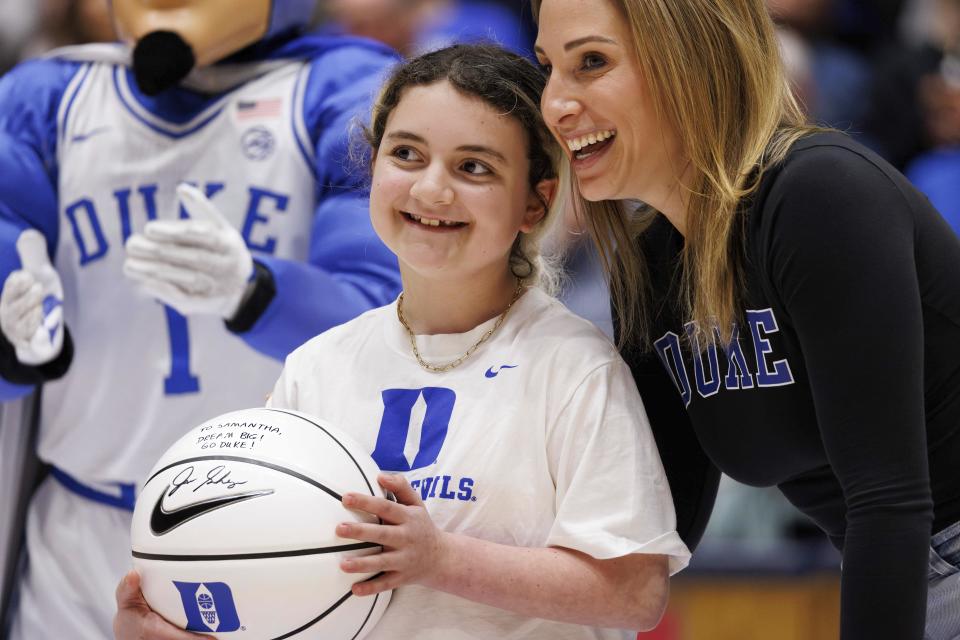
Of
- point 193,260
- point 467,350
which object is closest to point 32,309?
point 193,260

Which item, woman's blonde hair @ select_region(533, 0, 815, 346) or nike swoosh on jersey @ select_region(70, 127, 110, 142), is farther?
nike swoosh on jersey @ select_region(70, 127, 110, 142)

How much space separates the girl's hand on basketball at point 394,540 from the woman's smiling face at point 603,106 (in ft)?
2.12

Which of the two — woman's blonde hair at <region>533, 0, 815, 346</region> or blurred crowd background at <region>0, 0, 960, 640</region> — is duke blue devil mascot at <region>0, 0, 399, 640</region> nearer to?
blurred crowd background at <region>0, 0, 960, 640</region>

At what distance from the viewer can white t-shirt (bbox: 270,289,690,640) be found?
1.93 metres

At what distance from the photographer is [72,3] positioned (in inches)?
202

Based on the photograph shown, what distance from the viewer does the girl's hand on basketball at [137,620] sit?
6.20 ft

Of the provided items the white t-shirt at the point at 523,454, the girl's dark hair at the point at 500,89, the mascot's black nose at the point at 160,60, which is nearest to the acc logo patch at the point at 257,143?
the mascot's black nose at the point at 160,60

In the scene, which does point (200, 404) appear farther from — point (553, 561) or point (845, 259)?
point (845, 259)

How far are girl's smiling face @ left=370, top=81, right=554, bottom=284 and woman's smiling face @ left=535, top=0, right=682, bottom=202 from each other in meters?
0.11

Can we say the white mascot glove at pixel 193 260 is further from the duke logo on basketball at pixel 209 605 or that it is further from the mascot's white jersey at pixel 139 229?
the duke logo on basketball at pixel 209 605

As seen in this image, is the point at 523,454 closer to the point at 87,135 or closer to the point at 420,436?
the point at 420,436

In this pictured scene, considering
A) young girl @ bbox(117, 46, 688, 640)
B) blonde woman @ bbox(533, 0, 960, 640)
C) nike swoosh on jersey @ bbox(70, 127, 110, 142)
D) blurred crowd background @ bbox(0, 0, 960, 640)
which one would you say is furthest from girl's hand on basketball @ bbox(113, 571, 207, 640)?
nike swoosh on jersey @ bbox(70, 127, 110, 142)
